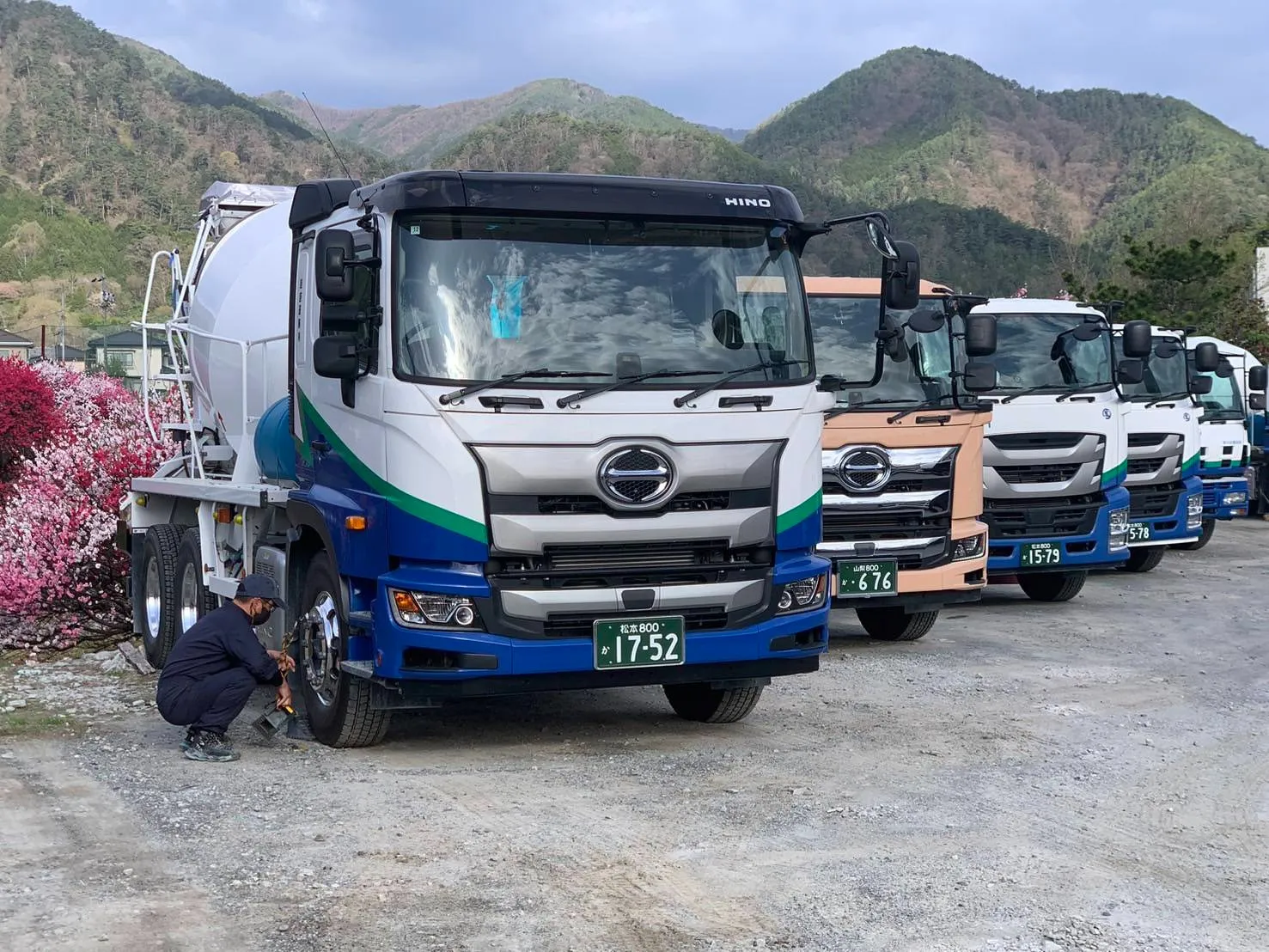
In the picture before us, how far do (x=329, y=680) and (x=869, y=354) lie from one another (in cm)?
535

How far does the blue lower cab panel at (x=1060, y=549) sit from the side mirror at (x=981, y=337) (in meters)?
2.17

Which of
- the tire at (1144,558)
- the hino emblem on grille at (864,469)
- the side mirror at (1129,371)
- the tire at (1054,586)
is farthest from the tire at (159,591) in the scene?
the tire at (1144,558)

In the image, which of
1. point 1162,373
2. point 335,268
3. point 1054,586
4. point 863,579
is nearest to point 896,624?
point 863,579

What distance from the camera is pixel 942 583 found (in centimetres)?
1148

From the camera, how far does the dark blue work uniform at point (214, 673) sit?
26.8ft

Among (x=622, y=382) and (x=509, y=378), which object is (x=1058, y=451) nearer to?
(x=622, y=382)

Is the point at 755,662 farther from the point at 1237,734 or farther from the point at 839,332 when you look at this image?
the point at 839,332

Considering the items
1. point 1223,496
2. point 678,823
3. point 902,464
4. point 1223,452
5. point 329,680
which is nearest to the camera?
point 678,823

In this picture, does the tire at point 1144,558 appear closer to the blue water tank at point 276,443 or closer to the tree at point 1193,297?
the blue water tank at point 276,443

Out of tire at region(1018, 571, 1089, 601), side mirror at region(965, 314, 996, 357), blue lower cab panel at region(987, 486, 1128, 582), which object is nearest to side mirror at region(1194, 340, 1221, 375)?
blue lower cab panel at region(987, 486, 1128, 582)

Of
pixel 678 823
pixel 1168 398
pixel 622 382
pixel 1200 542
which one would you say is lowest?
pixel 1200 542

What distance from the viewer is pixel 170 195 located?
12175 centimetres

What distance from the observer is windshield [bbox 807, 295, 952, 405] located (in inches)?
470

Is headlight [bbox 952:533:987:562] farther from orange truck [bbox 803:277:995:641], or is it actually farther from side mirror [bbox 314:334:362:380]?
side mirror [bbox 314:334:362:380]
